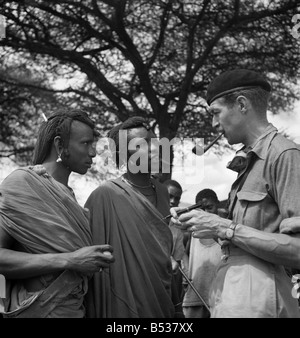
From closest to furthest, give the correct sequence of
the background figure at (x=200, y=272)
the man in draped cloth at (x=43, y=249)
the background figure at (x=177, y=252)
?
the man in draped cloth at (x=43, y=249)
the background figure at (x=177, y=252)
the background figure at (x=200, y=272)

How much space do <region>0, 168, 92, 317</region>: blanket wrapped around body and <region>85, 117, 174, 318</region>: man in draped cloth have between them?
0.89 ft

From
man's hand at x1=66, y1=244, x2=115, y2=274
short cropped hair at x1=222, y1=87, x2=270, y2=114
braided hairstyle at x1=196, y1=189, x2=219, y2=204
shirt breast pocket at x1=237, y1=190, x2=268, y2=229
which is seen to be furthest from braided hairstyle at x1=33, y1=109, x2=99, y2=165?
braided hairstyle at x1=196, y1=189, x2=219, y2=204

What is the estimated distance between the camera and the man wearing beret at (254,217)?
282cm

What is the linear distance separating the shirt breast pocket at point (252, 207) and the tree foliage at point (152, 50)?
19.7 ft

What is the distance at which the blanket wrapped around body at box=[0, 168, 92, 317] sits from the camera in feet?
10.7

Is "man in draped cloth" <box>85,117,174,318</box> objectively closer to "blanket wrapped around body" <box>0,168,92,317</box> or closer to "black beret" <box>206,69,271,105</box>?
"blanket wrapped around body" <box>0,168,92,317</box>

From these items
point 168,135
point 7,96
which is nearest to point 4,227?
point 168,135

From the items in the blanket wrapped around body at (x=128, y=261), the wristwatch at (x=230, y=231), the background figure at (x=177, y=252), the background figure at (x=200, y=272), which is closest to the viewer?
the wristwatch at (x=230, y=231)

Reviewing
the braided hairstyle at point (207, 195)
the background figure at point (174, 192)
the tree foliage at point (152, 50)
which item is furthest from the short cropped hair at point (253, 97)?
the tree foliage at point (152, 50)

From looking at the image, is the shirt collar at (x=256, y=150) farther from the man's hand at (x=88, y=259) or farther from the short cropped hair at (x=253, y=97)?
the man's hand at (x=88, y=259)

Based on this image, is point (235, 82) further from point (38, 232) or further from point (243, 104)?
point (38, 232)

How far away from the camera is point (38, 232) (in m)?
3.29

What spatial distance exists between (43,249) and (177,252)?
289cm
